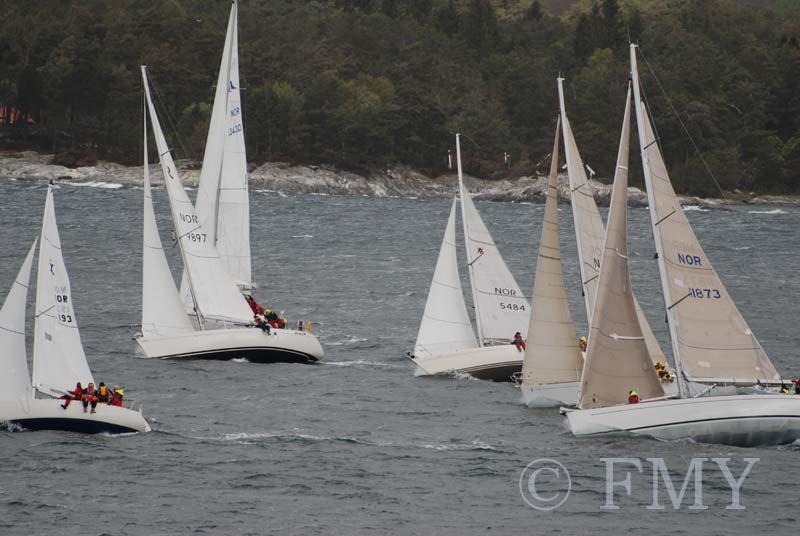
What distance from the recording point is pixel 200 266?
41531 millimetres

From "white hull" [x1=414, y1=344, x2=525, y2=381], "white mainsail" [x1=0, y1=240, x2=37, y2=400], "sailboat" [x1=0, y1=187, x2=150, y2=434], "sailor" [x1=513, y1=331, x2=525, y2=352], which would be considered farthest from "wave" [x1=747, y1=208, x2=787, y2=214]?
"white mainsail" [x1=0, y1=240, x2=37, y2=400]

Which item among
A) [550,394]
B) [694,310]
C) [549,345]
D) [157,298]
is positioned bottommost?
[550,394]

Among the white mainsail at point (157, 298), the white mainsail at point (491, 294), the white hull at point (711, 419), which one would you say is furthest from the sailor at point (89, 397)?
the white mainsail at point (491, 294)

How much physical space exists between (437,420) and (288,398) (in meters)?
4.66

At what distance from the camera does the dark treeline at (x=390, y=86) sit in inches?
5787

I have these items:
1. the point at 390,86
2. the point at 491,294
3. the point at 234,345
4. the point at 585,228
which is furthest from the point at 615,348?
the point at 390,86

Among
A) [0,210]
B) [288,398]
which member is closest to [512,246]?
[0,210]

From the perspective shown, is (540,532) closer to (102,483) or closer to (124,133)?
(102,483)

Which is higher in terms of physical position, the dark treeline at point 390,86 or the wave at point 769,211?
the dark treeline at point 390,86

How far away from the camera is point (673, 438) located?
30.9m

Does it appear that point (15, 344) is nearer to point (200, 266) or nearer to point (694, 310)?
point (200, 266)

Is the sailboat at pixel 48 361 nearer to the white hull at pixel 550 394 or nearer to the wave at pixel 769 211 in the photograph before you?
the white hull at pixel 550 394

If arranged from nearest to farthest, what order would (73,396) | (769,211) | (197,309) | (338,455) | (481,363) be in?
(338,455) → (73,396) → (481,363) → (197,309) → (769,211)

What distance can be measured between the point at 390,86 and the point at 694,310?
13423 cm
